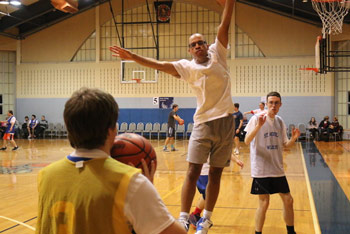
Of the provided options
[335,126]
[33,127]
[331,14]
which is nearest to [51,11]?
[33,127]

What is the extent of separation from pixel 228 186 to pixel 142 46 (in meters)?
16.7

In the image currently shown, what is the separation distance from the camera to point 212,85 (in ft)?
12.2

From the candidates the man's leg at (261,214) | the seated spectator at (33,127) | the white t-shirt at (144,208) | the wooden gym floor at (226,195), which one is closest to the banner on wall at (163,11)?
the seated spectator at (33,127)

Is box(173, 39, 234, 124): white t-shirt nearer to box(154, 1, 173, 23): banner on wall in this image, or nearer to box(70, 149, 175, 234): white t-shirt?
box(70, 149, 175, 234): white t-shirt

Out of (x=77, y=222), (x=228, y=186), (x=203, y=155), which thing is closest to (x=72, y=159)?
(x=77, y=222)

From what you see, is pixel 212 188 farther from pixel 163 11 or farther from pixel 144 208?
pixel 163 11

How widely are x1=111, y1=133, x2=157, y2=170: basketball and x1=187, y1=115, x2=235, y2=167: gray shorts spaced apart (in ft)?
5.92

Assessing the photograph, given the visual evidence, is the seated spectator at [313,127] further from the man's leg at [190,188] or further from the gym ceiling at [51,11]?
the man's leg at [190,188]

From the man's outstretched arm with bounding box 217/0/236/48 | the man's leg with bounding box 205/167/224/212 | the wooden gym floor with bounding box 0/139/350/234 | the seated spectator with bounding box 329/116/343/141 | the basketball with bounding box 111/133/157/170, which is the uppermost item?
the man's outstretched arm with bounding box 217/0/236/48

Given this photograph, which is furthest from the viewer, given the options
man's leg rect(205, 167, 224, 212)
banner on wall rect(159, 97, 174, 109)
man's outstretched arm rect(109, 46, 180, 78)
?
banner on wall rect(159, 97, 174, 109)

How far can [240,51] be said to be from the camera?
885 inches

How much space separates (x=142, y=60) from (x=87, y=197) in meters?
1.99

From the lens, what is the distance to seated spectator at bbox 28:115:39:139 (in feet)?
76.1

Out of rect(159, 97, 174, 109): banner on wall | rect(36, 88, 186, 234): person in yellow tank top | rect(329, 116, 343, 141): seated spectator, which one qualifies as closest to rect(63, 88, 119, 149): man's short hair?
rect(36, 88, 186, 234): person in yellow tank top
